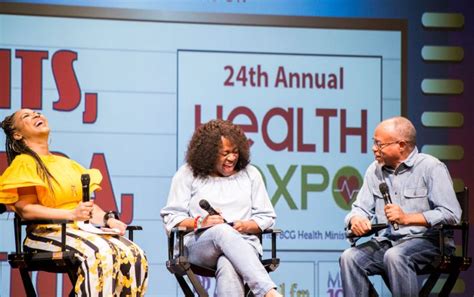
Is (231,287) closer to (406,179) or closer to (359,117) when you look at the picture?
(406,179)

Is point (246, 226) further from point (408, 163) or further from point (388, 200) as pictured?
point (408, 163)

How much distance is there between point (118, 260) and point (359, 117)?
7.52ft

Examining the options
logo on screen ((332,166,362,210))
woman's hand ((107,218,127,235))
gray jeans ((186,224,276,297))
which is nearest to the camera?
gray jeans ((186,224,276,297))

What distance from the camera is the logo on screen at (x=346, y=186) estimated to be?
6.27 meters

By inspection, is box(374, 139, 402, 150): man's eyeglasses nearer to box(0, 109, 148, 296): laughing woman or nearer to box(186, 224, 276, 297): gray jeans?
box(186, 224, 276, 297): gray jeans

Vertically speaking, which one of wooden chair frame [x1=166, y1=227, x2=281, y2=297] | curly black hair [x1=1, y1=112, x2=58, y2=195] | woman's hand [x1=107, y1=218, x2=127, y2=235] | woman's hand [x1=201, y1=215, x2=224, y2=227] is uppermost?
curly black hair [x1=1, y1=112, x2=58, y2=195]

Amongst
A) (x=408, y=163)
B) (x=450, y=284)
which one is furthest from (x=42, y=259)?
(x=450, y=284)

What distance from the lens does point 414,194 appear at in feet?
16.5

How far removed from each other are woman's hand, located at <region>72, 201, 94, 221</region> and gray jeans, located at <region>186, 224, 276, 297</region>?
1.91 ft

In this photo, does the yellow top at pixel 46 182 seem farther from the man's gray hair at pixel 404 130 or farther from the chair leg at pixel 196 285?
the man's gray hair at pixel 404 130

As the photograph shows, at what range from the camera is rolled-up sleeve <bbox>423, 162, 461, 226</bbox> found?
4.86 meters

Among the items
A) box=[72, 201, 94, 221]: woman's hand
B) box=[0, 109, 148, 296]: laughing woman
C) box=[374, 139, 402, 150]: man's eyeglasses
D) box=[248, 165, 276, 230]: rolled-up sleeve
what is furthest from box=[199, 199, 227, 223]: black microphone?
box=[374, 139, 402, 150]: man's eyeglasses

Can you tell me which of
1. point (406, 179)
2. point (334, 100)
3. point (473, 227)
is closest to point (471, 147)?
point (473, 227)

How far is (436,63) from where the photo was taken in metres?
6.36
